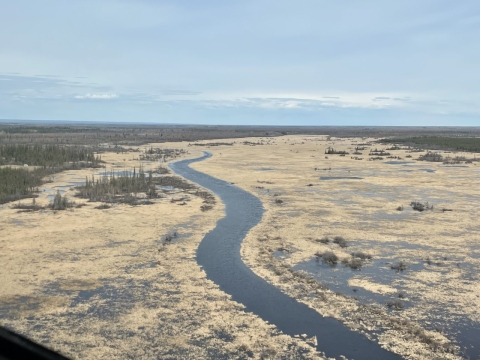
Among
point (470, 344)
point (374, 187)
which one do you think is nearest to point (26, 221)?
point (470, 344)

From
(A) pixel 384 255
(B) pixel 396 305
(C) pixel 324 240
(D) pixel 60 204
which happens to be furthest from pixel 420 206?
(D) pixel 60 204

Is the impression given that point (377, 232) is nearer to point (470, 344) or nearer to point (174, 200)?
point (470, 344)

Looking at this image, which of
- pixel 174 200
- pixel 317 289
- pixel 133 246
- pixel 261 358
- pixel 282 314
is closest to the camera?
pixel 261 358

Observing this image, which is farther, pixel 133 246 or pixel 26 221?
pixel 26 221

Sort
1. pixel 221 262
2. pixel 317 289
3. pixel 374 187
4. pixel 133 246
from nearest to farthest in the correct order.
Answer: pixel 317 289 < pixel 221 262 < pixel 133 246 < pixel 374 187

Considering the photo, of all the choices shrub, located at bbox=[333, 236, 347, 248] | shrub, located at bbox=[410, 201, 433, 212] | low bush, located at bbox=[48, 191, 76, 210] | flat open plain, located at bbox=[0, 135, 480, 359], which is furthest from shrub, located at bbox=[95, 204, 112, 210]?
shrub, located at bbox=[410, 201, 433, 212]

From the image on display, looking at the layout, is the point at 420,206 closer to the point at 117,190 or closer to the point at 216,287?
the point at 216,287
